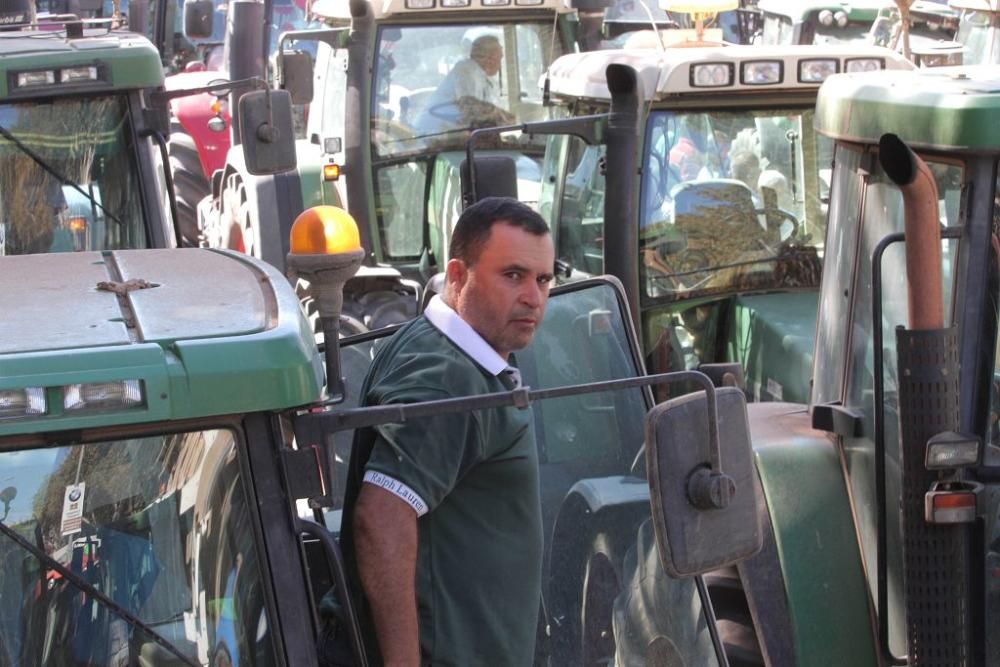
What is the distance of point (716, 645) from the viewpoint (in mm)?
3502

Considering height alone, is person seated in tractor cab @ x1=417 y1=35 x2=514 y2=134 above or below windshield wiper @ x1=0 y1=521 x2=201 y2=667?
below

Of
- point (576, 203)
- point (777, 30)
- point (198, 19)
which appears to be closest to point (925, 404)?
point (576, 203)

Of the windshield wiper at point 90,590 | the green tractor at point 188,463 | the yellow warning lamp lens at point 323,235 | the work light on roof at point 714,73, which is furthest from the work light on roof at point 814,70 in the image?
the windshield wiper at point 90,590

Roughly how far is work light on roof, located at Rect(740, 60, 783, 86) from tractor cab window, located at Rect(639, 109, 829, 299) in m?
0.15

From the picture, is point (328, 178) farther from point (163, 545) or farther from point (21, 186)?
point (163, 545)

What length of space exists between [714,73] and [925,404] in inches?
120

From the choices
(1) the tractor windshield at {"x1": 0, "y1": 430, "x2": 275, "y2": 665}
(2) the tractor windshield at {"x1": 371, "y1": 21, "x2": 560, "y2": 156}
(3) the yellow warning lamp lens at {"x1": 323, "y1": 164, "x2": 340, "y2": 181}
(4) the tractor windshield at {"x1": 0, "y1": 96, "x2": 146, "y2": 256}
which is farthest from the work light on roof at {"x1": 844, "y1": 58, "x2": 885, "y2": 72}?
(1) the tractor windshield at {"x1": 0, "y1": 430, "x2": 275, "y2": 665}

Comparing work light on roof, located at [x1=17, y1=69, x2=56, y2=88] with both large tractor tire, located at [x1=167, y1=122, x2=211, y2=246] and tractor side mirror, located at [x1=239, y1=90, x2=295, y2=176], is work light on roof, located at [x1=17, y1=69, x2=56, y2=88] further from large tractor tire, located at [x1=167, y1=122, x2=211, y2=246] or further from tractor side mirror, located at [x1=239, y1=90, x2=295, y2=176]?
large tractor tire, located at [x1=167, y1=122, x2=211, y2=246]

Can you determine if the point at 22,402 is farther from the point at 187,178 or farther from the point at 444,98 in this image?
the point at 187,178

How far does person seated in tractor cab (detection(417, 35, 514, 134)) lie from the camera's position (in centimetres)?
891

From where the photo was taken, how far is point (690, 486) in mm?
2520

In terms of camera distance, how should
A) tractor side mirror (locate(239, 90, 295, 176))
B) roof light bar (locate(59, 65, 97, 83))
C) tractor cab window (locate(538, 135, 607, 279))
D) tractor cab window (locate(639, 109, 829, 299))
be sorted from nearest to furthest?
1. roof light bar (locate(59, 65, 97, 83))
2. tractor side mirror (locate(239, 90, 295, 176))
3. tractor cab window (locate(639, 109, 829, 299))
4. tractor cab window (locate(538, 135, 607, 279))

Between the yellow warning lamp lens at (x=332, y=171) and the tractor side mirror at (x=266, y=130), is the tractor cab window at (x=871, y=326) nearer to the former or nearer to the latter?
the tractor side mirror at (x=266, y=130)

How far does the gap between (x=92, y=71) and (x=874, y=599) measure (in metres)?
3.03
